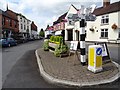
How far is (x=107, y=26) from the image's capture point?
30.8m

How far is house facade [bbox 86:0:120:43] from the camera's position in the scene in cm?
2919

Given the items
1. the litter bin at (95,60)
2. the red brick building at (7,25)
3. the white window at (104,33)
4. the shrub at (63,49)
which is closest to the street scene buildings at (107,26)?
the white window at (104,33)

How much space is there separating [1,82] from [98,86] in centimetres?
361

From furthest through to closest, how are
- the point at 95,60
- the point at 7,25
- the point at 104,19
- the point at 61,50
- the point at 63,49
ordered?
1. the point at 7,25
2. the point at 104,19
3. the point at 63,49
4. the point at 61,50
5. the point at 95,60

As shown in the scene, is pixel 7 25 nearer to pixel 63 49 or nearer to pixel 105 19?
pixel 105 19

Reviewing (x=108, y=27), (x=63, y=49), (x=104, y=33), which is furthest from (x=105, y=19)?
(x=63, y=49)

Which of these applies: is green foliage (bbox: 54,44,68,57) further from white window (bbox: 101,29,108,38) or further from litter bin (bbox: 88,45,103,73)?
white window (bbox: 101,29,108,38)

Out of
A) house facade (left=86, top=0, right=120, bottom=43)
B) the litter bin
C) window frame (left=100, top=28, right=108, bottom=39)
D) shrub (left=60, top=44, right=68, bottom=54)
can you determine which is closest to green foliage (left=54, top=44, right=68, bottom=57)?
shrub (left=60, top=44, right=68, bottom=54)

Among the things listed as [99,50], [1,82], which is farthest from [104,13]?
[1,82]

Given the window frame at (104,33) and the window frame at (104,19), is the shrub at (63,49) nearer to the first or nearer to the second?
the window frame at (104,33)

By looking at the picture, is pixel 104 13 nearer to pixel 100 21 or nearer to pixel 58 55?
pixel 100 21

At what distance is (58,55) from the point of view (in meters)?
11.9

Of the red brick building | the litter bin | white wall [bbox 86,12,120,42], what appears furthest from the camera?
the red brick building

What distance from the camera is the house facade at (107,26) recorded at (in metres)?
29.2
